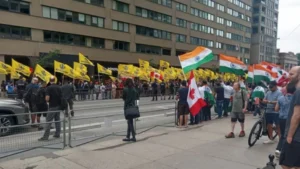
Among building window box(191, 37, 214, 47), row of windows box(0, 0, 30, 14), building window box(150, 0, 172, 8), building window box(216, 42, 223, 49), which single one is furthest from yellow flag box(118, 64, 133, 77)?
building window box(216, 42, 223, 49)

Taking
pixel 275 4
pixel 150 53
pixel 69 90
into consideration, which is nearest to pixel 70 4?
pixel 150 53

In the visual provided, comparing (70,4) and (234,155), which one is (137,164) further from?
(70,4)

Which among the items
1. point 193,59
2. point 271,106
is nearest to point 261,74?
point 193,59

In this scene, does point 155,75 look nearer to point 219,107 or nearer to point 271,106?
point 219,107

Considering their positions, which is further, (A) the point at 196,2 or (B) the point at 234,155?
(A) the point at 196,2

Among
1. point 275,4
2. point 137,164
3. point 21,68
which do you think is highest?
point 275,4

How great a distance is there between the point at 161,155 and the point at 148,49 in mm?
41956

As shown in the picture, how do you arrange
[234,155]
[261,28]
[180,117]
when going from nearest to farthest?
[234,155] < [180,117] < [261,28]

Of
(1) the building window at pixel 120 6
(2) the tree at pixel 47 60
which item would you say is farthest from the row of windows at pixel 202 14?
(2) the tree at pixel 47 60

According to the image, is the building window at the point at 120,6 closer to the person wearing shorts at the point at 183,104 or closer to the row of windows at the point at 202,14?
the row of windows at the point at 202,14

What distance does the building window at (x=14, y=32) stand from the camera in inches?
1122

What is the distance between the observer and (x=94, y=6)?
3756cm

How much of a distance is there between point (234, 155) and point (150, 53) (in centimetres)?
4178

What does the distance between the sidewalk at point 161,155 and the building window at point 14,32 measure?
26063 mm
